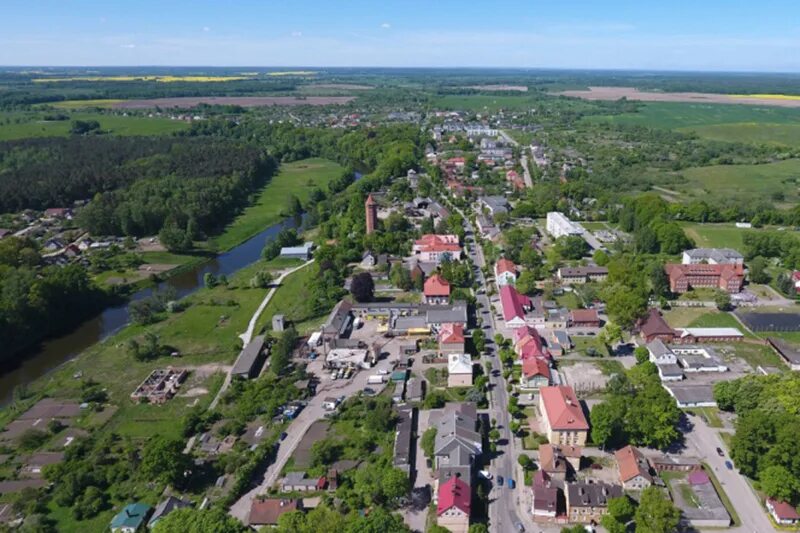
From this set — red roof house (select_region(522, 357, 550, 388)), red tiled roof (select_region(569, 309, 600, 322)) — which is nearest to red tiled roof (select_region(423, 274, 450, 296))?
red tiled roof (select_region(569, 309, 600, 322))

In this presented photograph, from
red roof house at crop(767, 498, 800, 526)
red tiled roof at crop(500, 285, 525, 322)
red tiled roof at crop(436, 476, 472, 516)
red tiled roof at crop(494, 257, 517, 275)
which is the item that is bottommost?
red roof house at crop(767, 498, 800, 526)

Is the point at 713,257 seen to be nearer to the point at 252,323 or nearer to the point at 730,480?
the point at 730,480

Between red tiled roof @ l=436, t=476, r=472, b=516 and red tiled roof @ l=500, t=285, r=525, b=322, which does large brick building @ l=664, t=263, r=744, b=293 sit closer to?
red tiled roof @ l=500, t=285, r=525, b=322

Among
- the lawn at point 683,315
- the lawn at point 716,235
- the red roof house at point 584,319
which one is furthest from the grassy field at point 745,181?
the red roof house at point 584,319

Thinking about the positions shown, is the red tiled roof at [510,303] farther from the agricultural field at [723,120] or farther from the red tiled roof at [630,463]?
the agricultural field at [723,120]

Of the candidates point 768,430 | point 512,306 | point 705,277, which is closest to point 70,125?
point 512,306
